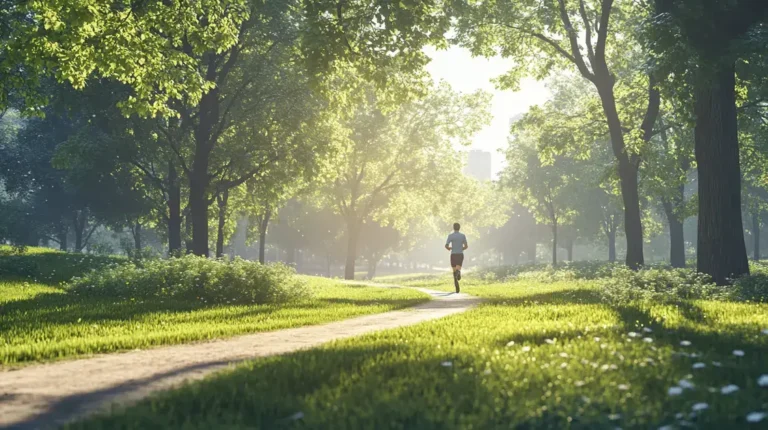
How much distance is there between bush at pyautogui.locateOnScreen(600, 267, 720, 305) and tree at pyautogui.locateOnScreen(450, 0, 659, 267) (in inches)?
312

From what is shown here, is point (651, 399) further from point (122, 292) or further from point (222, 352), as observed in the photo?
point (122, 292)

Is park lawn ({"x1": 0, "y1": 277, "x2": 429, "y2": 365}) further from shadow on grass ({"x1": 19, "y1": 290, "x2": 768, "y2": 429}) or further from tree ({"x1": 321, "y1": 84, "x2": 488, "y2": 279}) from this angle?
tree ({"x1": 321, "y1": 84, "x2": 488, "y2": 279})

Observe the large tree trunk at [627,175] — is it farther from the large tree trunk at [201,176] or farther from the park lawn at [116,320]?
the large tree trunk at [201,176]

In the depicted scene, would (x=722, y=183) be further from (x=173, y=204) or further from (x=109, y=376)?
(x=173, y=204)

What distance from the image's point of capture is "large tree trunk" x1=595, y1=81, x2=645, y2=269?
22.8 metres

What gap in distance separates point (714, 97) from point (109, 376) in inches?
593

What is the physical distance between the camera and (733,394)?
14.2ft

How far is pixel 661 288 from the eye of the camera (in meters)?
14.0

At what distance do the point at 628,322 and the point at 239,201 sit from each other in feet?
97.3

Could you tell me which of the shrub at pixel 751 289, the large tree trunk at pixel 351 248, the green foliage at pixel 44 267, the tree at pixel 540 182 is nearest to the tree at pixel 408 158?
the large tree trunk at pixel 351 248

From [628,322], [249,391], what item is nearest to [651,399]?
[249,391]

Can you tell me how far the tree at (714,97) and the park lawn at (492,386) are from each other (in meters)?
8.90

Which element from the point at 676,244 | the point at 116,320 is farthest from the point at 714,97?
the point at 676,244

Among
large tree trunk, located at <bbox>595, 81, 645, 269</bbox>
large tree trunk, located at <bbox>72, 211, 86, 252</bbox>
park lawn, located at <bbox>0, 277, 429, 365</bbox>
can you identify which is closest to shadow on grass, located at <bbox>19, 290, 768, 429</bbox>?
park lawn, located at <bbox>0, 277, 429, 365</bbox>
